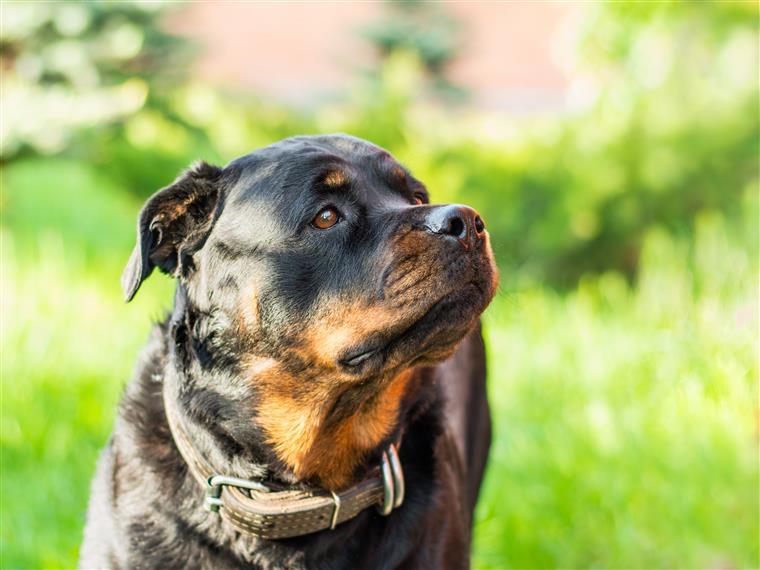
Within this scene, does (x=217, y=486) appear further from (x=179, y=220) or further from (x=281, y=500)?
(x=179, y=220)

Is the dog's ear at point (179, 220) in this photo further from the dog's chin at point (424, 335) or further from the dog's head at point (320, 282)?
the dog's chin at point (424, 335)

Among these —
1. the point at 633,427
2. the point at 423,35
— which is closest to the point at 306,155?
the point at 633,427

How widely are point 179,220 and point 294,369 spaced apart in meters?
0.65

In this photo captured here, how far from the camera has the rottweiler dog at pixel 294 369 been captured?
255 cm

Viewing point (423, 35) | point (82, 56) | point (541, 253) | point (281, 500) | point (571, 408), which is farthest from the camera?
point (423, 35)

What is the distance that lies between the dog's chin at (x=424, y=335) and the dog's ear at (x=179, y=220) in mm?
684

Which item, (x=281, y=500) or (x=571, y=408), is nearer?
(x=281, y=500)

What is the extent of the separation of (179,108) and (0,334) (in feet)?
22.4

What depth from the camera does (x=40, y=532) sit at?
3.95 m

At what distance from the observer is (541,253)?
27.1 ft

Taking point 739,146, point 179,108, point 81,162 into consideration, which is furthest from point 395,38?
point 739,146

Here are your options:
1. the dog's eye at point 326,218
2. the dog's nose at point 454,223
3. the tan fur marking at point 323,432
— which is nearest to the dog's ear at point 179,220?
the dog's eye at point 326,218

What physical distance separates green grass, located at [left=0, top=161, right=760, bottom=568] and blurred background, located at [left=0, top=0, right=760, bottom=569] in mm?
15

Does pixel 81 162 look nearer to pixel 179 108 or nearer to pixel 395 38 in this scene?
pixel 179 108
